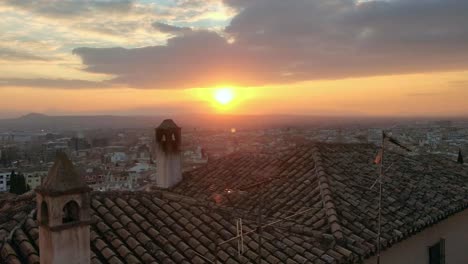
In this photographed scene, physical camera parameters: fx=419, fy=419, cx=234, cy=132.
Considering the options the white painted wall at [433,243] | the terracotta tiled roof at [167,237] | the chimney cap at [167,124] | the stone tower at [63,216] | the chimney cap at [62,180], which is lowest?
the white painted wall at [433,243]

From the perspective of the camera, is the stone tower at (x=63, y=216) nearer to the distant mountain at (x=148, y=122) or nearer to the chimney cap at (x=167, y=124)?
the chimney cap at (x=167, y=124)

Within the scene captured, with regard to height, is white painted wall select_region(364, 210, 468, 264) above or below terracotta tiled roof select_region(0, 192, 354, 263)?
below

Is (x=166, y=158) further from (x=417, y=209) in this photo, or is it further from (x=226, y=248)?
(x=417, y=209)

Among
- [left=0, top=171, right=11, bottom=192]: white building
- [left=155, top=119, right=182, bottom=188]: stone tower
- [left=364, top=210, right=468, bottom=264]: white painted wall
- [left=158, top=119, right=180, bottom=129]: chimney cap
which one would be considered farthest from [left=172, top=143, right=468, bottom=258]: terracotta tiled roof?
[left=0, top=171, right=11, bottom=192]: white building

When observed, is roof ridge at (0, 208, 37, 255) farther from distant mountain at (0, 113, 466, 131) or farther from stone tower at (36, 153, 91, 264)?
distant mountain at (0, 113, 466, 131)

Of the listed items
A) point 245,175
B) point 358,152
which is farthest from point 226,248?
point 358,152

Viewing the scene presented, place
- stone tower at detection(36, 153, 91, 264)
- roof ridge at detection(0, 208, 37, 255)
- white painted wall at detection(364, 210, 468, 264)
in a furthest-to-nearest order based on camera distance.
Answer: white painted wall at detection(364, 210, 468, 264), roof ridge at detection(0, 208, 37, 255), stone tower at detection(36, 153, 91, 264)

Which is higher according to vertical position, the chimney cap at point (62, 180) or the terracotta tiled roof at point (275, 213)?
the chimney cap at point (62, 180)

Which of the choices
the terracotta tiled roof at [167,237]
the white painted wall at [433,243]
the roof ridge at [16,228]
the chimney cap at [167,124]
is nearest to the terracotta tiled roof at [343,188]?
the white painted wall at [433,243]
